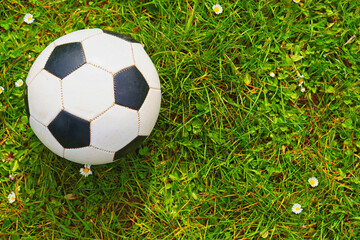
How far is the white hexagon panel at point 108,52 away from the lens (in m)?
2.40

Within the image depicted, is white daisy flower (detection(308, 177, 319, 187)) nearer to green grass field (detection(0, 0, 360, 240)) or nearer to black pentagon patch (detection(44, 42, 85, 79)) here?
green grass field (detection(0, 0, 360, 240))

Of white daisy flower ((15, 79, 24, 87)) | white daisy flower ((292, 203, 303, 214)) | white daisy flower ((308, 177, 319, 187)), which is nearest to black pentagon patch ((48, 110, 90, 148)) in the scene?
white daisy flower ((15, 79, 24, 87))

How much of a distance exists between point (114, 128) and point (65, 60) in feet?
2.02

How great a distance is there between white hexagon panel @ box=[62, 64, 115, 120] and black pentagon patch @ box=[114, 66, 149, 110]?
0.06 m

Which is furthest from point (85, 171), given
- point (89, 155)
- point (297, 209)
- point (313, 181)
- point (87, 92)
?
point (313, 181)

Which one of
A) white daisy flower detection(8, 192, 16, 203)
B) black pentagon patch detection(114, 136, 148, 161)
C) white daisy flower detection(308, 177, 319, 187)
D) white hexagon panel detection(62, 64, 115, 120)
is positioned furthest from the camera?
white daisy flower detection(308, 177, 319, 187)

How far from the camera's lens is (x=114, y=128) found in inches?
95.7

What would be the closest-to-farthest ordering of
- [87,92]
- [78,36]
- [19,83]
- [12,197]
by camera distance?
[87,92]
[78,36]
[12,197]
[19,83]

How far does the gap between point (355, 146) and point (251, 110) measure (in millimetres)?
1160

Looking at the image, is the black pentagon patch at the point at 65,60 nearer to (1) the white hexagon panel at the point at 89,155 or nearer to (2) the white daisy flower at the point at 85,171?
(1) the white hexagon panel at the point at 89,155

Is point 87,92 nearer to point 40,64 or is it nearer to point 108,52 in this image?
point 108,52

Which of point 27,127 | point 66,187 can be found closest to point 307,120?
point 66,187

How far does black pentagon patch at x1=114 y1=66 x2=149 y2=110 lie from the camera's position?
2404 mm

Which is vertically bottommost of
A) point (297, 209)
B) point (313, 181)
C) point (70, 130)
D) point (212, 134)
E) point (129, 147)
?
point (297, 209)
